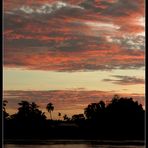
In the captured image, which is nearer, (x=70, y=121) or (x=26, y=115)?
(x=26, y=115)

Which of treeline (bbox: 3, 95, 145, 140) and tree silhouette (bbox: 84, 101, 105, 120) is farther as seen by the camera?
tree silhouette (bbox: 84, 101, 105, 120)

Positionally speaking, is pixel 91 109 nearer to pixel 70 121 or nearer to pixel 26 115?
pixel 70 121

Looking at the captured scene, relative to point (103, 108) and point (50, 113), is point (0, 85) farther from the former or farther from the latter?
point (103, 108)

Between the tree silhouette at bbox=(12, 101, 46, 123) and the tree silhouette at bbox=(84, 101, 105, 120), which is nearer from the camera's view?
the tree silhouette at bbox=(12, 101, 46, 123)

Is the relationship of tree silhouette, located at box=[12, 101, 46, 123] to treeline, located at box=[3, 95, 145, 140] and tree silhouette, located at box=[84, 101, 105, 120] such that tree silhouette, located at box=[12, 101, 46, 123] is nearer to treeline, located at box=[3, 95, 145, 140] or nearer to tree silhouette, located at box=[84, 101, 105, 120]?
treeline, located at box=[3, 95, 145, 140]

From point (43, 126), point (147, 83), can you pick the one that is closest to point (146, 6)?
point (147, 83)

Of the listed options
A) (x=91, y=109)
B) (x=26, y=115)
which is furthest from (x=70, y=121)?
(x=26, y=115)

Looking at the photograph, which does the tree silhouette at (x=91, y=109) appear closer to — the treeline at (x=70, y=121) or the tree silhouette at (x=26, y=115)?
the treeline at (x=70, y=121)

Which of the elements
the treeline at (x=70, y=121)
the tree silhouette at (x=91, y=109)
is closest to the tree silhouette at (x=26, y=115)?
the treeline at (x=70, y=121)

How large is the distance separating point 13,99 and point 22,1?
1.88ft

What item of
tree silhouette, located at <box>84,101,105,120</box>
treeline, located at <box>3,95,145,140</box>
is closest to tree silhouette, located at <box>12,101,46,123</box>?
treeline, located at <box>3,95,145,140</box>

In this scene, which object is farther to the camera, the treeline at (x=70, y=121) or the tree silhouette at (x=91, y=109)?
the tree silhouette at (x=91, y=109)

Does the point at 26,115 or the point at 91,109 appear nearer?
the point at 26,115

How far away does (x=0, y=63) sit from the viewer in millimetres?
1310
